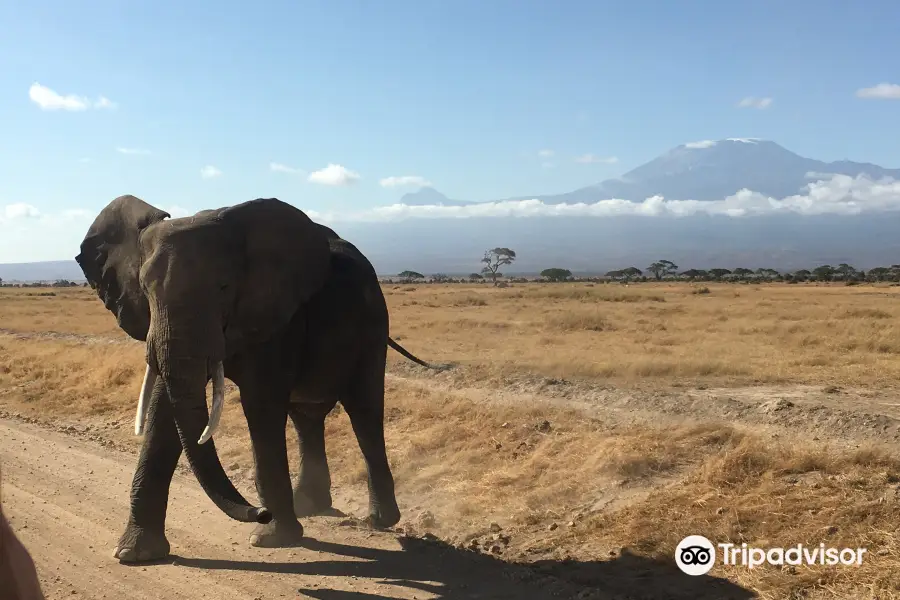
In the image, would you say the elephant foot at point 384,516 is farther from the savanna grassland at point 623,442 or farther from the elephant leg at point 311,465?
the elephant leg at point 311,465

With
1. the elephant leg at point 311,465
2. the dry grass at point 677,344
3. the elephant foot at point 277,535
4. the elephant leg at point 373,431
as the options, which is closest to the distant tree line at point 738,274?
the dry grass at point 677,344

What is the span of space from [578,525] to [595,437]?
2.40 metres

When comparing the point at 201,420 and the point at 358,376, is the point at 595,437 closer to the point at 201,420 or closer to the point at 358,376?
the point at 358,376

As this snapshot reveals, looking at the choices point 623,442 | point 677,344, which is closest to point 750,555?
point 623,442

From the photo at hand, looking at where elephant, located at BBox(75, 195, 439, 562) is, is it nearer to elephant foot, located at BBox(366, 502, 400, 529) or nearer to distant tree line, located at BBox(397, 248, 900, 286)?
elephant foot, located at BBox(366, 502, 400, 529)

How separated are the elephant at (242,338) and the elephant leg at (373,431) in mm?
14

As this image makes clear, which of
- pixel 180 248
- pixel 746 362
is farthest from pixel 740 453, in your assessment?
pixel 746 362

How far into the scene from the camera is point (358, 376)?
25.4ft

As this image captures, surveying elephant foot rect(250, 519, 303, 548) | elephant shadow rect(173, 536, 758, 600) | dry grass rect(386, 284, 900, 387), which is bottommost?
elephant shadow rect(173, 536, 758, 600)

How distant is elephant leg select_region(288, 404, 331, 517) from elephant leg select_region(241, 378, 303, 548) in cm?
122

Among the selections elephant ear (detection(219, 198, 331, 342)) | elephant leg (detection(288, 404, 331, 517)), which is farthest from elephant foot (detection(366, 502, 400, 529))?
elephant ear (detection(219, 198, 331, 342))

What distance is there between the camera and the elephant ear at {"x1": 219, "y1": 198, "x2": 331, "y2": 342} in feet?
21.5

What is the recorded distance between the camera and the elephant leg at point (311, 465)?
8227mm

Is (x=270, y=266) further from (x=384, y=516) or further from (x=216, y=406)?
(x=384, y=516)
